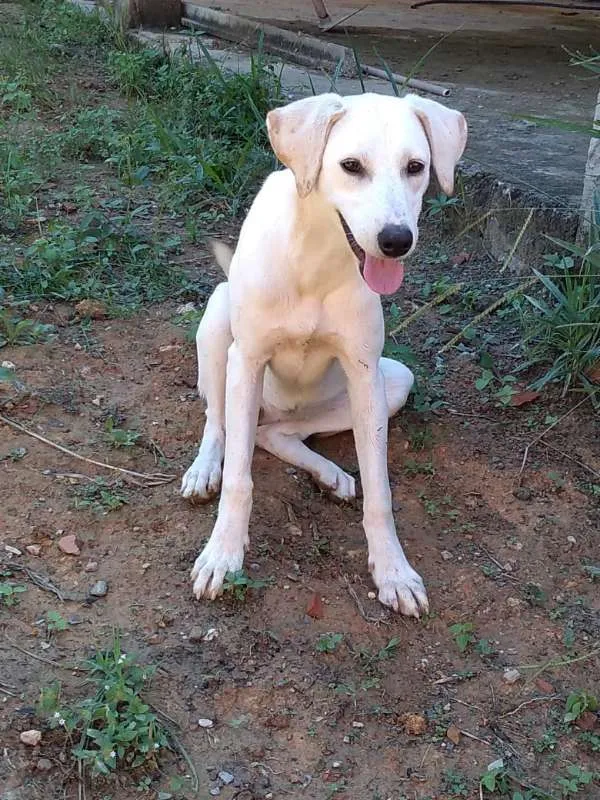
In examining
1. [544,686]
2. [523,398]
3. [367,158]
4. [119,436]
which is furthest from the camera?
[523,398]

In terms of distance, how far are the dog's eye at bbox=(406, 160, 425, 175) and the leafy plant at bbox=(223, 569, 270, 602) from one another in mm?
1158

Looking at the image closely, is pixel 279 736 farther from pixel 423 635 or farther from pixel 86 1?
pixel 86 1

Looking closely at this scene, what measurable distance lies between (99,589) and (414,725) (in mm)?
918

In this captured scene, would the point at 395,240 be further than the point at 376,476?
No

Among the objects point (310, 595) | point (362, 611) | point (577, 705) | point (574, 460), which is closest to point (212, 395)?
point (310, 595)

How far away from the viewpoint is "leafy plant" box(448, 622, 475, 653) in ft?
9.16

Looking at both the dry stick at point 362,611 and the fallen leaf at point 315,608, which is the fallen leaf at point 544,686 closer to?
the dry stick at point 362,611

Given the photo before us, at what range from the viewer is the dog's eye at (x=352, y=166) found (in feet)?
8.09

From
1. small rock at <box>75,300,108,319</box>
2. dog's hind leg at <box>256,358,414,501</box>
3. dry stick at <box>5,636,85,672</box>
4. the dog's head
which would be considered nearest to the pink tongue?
the dog's head

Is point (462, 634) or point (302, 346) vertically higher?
point (302, 346)

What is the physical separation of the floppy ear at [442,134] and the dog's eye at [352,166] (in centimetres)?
26

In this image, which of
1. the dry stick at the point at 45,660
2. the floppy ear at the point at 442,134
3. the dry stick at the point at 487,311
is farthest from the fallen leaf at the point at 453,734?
the dry stick at the point at 487,311

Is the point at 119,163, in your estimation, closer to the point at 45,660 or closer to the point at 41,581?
the point at 41,581

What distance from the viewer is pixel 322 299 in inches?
112
